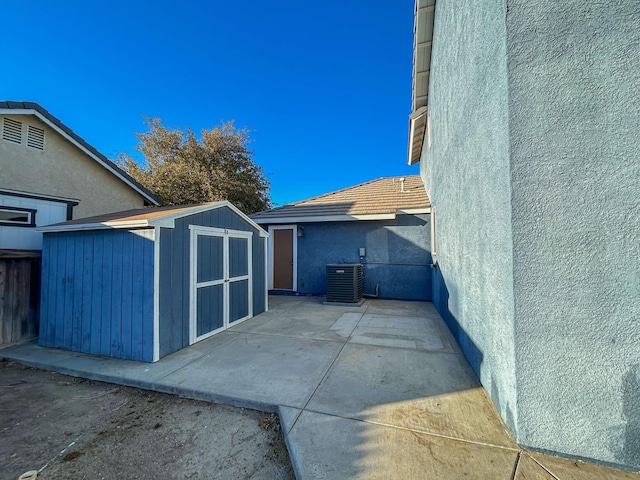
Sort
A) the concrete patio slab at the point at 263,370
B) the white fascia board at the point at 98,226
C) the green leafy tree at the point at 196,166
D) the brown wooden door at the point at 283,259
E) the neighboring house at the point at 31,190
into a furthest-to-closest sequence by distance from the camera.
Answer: the green leafy tree at the point at 196,166, the brown wooden door at the point at 283,259, the neighboring house at the point at 31,190, the white fascia board at the point at 98,226, the concrete patio slab at the point at 263,370

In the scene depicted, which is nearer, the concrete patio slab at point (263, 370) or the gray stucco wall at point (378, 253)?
the concrete patio slab at point (263, 370)

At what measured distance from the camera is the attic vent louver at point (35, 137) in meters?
6.02

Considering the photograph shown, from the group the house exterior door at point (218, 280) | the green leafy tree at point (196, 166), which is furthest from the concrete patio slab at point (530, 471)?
the green leafy tree at point (196, 166)

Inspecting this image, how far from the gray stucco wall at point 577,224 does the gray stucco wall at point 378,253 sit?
5914 mm

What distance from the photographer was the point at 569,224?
1933mm

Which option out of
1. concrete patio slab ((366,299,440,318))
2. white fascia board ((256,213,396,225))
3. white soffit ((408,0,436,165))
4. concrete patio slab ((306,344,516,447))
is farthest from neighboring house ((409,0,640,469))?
white fascia board ((256,213,396,225))

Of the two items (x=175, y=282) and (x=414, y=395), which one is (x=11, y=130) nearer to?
(x=175, y=282)

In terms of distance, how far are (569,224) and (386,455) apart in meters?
2.14

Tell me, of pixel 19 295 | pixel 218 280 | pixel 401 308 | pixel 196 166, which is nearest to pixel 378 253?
pixel 401 308

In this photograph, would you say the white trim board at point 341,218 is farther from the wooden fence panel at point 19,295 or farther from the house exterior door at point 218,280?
the wooden fence panel at point 19,295

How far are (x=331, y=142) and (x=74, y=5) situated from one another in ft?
35.7

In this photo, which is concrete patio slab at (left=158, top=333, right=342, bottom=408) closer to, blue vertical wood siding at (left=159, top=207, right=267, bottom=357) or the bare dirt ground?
the bare dirt ground

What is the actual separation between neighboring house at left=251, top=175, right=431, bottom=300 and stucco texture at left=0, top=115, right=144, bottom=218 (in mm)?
Result: 4373

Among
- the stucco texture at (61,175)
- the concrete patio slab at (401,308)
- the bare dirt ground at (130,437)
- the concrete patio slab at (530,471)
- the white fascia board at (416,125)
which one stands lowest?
the bare dirt ground at (130,437)
